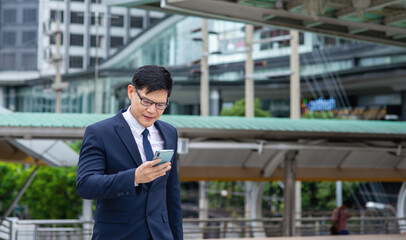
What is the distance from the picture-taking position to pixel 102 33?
6638 cm

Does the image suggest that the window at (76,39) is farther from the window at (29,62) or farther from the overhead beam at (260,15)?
the overhead beam at (260,15)

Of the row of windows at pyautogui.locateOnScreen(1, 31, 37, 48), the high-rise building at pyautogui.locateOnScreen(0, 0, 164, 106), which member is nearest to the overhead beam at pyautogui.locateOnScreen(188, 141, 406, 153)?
the high-rise building at pyautogui.locateOnScreen(0, 0, 164, 106)

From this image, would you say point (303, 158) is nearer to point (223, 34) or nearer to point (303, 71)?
point (303, 71)

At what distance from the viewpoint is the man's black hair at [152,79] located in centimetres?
315

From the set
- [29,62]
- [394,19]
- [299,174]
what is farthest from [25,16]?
[394,19]

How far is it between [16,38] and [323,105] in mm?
41811

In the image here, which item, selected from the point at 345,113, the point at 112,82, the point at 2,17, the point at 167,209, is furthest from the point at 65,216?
the point at 2,17

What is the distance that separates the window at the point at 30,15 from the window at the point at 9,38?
3141 millimetres

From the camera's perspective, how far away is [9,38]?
80.2m

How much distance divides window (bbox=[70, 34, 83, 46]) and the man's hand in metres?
61.6

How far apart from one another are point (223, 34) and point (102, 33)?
1629cm

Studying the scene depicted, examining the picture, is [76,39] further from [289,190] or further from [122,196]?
[122,196]

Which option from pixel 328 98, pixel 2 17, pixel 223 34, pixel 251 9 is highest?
pixel 2 17

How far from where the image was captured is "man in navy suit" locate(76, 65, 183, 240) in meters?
3.14
